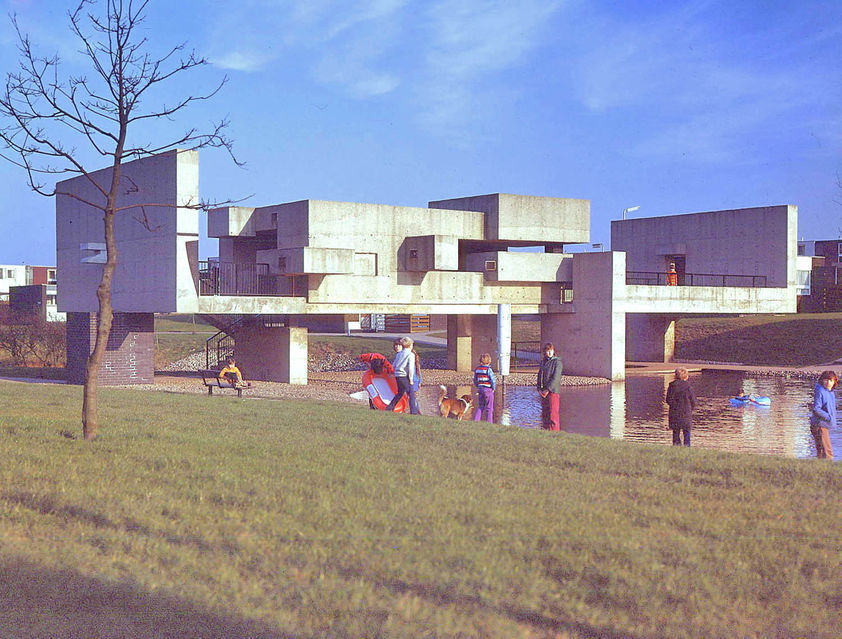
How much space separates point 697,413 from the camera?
82.8 feet

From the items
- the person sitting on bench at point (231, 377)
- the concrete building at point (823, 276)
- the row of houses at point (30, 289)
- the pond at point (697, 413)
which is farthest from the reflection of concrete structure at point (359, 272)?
the row of houses at point (30, 289)

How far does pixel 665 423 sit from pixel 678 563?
1650 cm

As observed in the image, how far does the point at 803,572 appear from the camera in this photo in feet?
21.7

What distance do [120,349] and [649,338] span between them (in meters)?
29.8

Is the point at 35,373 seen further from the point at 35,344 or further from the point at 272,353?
the point at 272,353

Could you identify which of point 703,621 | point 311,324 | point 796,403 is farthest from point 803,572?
point 311,324

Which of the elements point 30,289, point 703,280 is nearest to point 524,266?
point 703,280

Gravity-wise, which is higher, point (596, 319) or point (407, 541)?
point (596, 319)

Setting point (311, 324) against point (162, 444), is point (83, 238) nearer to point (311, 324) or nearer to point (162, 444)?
point (162, 444)

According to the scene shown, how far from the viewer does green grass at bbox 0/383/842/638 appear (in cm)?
560

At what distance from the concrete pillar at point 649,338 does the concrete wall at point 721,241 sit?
142 inches

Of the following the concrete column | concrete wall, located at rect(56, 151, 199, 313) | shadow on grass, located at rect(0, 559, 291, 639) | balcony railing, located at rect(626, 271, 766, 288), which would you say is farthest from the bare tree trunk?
balcony railing, located at rect(626, 271, 766, 288)

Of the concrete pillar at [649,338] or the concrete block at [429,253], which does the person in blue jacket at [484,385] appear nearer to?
the concrete block at [429,253]

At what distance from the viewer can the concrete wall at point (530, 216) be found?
3662cm
